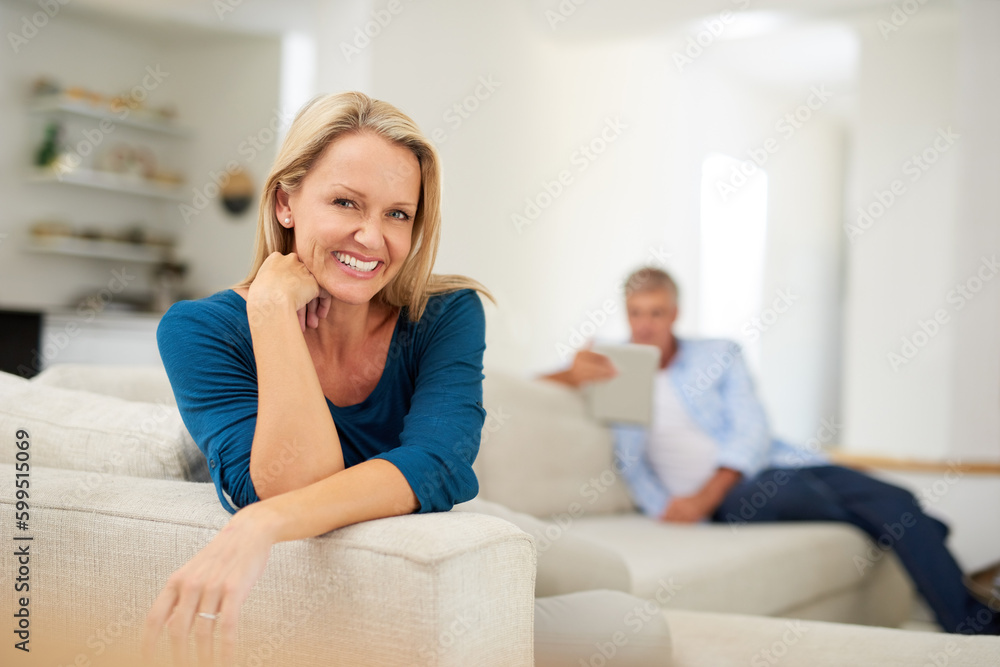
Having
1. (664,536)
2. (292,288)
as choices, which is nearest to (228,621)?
(292,288)

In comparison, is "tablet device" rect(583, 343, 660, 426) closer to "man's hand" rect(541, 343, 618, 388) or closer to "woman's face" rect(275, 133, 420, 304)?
"man's hand" rect(541, 343, 618, 388)

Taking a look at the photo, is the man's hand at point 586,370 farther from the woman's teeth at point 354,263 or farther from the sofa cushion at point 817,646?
the woman's teeth at point 354,263

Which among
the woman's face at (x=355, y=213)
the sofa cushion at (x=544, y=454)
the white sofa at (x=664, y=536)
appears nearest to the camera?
the woman's face at (x=355, y=213)

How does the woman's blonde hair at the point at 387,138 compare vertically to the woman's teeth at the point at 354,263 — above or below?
above

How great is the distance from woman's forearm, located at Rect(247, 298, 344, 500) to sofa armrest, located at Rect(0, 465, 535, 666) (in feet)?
0.26

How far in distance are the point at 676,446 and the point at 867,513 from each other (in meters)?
0.60

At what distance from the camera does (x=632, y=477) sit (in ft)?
9.56

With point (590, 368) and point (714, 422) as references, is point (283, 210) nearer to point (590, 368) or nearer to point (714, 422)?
point (590, 368)

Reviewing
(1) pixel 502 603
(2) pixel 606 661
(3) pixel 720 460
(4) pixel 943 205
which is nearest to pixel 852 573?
(3) pixel 720 460

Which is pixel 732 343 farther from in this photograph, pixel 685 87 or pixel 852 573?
pixel 685 87

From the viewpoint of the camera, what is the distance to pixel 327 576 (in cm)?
A: 91

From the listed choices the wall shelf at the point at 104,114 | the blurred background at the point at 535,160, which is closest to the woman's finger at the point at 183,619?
the blurred background at the point at 535,160

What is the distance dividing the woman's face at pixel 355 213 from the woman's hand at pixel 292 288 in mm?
24

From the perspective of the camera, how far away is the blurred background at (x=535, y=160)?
13.9 feet
